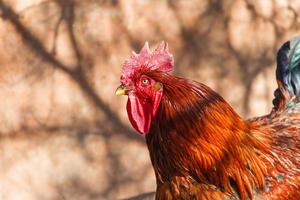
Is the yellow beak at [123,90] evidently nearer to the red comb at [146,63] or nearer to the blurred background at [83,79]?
the red comb at [146,63]

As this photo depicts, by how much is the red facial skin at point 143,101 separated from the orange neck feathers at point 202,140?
28 millimetres

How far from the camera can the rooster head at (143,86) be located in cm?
282

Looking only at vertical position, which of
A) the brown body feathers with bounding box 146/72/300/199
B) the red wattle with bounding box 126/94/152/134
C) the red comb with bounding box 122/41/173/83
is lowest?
the brown body feathers with bounding box 146/72/300/199

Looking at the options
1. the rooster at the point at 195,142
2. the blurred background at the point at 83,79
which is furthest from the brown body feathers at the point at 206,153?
the blurred background at the point at 83,79

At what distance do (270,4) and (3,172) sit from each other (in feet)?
8.13

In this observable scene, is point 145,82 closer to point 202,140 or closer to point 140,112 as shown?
point 140,112

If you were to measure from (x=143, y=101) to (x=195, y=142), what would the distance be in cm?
32

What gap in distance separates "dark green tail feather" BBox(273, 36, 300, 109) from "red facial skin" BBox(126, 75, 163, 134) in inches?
36.5

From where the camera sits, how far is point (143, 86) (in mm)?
2836

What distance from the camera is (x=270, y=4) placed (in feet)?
16.0

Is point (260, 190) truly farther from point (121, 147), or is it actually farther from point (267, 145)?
point (121, 147)

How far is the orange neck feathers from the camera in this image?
9.16ft

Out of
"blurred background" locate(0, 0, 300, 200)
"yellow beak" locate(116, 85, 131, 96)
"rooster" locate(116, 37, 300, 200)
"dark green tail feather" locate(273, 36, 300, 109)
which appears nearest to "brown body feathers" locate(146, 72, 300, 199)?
"rooster" locate(116, 37, 300, 200)

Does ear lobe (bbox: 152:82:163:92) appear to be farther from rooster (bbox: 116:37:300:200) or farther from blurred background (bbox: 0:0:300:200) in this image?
blurred background (bbox: 0:0:300:200)
